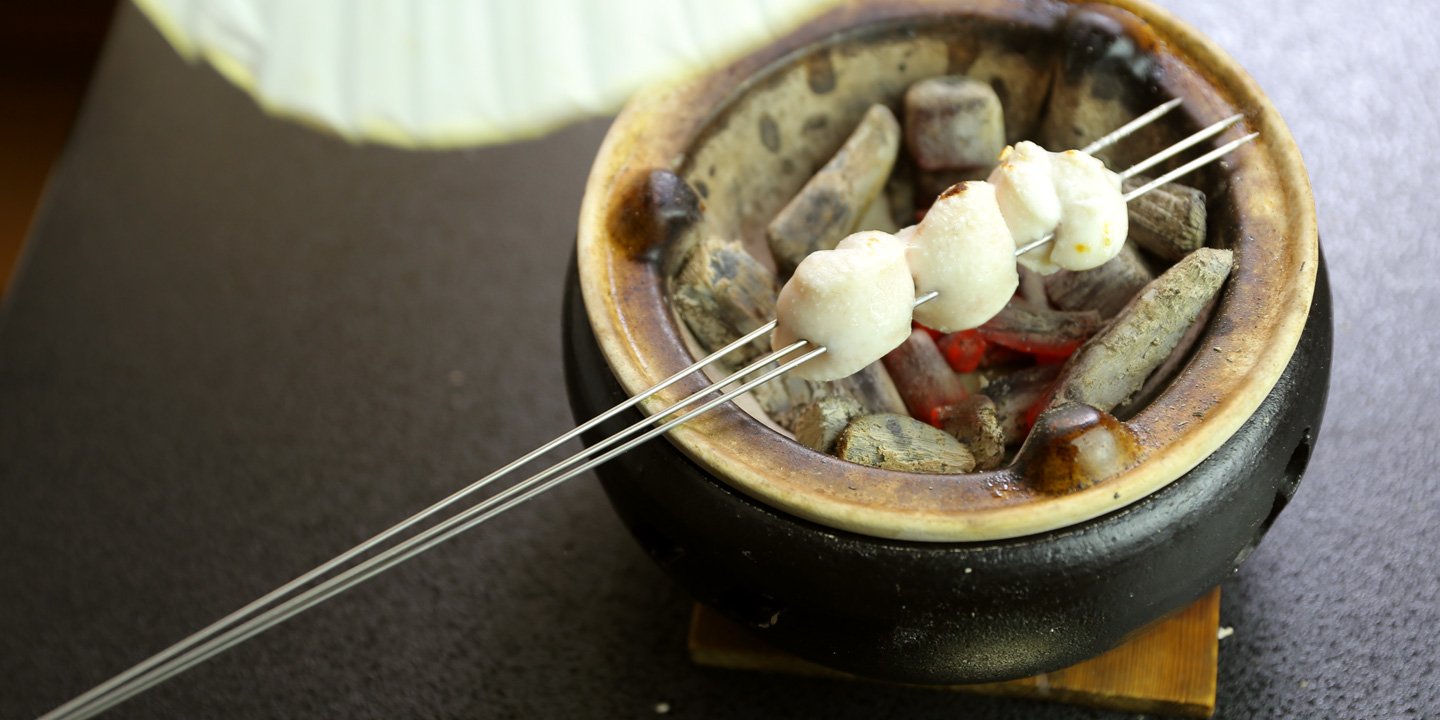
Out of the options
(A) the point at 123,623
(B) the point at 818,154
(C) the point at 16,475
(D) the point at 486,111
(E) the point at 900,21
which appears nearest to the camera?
(D) the point at 486,111

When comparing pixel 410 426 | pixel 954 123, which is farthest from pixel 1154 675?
pixel 410 426

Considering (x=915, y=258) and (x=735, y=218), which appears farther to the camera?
(x=735, y=218)

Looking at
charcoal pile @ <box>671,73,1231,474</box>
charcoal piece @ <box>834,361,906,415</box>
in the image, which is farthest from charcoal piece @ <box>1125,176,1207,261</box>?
charcoal piece @ <box>834,361,906,415</box>

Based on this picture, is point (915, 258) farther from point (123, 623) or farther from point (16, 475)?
point (16, 475)

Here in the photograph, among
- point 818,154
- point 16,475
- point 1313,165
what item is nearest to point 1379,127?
point 1313,165

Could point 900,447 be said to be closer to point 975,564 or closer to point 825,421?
point 825,421

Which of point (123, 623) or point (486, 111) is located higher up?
point (486, 111)

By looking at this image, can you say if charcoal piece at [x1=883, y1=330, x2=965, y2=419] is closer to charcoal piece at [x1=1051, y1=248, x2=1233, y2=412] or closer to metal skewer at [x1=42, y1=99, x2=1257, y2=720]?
charcoal piece at [x1=1051, y1=248, x2=1233, y2=412]
